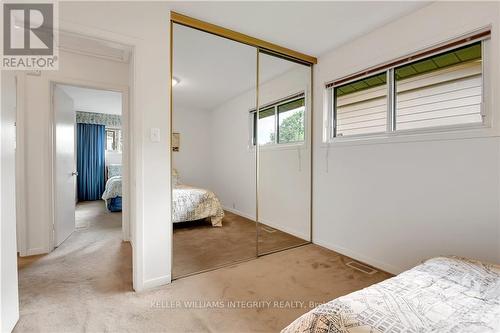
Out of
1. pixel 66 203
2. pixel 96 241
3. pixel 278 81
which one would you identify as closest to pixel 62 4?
pixel 278 81

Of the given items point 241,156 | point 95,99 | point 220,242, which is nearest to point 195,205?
point 220,242

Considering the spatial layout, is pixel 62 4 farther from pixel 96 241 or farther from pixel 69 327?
pixel 96 241

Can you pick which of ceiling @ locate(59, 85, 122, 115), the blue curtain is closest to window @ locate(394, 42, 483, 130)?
ceiling @ locate(59, 85, 122, 115)

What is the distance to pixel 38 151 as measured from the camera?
9.26 feet

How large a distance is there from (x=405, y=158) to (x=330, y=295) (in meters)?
1.41

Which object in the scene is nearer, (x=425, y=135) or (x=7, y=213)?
(x=7, y=213)

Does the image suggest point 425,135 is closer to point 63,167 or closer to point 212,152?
point 212,152

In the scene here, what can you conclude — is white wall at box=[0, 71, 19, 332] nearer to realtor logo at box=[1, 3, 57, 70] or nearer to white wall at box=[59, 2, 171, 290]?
realtor logo at box=[1, 3, 57, 70]

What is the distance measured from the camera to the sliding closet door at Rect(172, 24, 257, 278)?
8.25 feet

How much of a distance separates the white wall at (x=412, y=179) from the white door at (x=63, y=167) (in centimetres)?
332

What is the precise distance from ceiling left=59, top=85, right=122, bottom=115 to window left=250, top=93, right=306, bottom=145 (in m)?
2.85

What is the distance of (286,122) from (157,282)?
7.92 feet

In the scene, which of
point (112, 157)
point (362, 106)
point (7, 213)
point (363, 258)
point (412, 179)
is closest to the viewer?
point (7, 213)

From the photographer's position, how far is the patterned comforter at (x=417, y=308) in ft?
3.01
